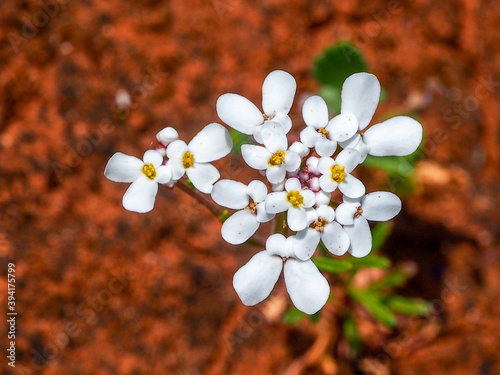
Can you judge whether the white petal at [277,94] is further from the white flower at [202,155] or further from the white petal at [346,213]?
the white petal at [346,213]

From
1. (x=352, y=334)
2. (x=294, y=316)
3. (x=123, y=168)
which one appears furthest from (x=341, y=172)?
(x=352, y=334)

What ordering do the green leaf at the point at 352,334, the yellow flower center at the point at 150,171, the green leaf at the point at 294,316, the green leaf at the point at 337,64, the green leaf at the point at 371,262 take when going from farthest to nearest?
the green leaf at the point at 352,334
the green leaf at the point at 337,64
the green leaf at the point at 294,316
the green leaf at the point at 371,262
the yellow flower center at the point at 150,171

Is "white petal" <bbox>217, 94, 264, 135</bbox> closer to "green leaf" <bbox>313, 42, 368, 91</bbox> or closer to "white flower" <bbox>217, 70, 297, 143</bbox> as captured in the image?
"white flower" <bbox>217, 70, 297, 143</bbox>

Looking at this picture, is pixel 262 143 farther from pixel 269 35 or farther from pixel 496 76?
pixel 496 76

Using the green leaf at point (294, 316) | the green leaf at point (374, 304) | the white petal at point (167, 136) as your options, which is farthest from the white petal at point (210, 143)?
the green leaf at point (374, 304)

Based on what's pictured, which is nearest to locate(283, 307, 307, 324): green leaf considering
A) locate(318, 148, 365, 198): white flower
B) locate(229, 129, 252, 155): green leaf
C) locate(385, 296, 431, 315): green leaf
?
locate(385, 296, 431, 315): green leaf

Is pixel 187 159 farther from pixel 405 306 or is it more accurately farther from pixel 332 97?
pixel 405 306
